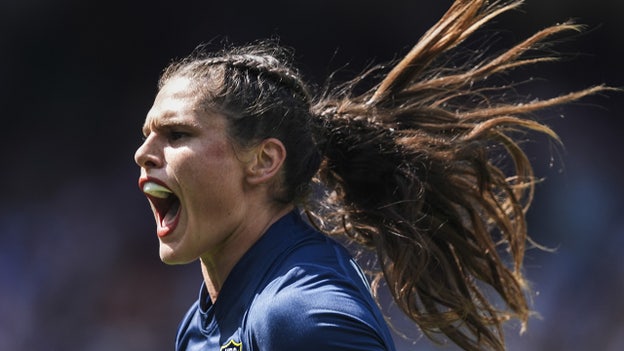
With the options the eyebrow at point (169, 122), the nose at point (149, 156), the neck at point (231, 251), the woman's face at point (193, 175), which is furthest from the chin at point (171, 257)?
the eyebrow at point (169, 122)

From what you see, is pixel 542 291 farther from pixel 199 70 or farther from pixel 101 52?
pixel 199 70

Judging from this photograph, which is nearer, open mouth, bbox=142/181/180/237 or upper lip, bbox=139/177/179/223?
open mouth, bbox=142/181/180/237

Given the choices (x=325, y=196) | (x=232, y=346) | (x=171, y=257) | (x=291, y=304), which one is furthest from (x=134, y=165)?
(x=291, y=304)

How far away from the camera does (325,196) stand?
3600 millimetres

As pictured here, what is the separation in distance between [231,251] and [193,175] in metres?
0.28

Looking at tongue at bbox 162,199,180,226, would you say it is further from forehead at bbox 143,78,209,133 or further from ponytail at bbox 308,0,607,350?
ponytail at bbox 308,0,607,350

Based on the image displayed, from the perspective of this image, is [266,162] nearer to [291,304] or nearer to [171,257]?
[171,257]

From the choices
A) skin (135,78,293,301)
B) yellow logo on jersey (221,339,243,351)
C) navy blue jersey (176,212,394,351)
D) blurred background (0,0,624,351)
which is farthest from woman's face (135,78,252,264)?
blurred background (0,0,624,351)

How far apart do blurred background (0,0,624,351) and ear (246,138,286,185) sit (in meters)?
3.73

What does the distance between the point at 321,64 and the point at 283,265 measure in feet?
15.3

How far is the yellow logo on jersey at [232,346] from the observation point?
262 cm

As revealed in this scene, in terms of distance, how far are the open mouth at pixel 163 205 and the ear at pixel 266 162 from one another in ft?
0.85

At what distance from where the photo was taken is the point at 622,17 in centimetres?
695

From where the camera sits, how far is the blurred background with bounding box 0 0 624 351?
6.65 metres
